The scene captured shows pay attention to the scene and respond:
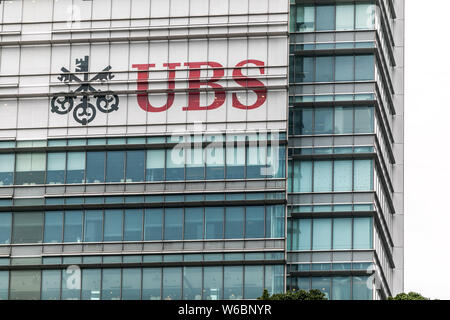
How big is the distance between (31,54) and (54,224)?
12.4 m

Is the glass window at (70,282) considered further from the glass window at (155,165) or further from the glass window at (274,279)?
the glass window at (274,279)

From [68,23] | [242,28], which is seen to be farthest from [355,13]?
[68,23]

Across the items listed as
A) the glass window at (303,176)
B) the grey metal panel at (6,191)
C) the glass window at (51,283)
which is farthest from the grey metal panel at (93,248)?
the glass window at (303,176)

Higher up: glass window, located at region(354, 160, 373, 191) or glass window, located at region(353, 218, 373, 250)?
glass window, located at region(354, 160, 373, 191)

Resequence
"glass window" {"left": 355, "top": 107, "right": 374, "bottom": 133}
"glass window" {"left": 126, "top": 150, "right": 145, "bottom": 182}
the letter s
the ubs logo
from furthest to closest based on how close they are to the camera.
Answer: the ubs logo → "glass window" {"left": 355, "top": 107, "right": 374, "bottom": 133} → "glass window" {"left": 126, "top": 150, "right": 145, "bottom": 182} → the letter s

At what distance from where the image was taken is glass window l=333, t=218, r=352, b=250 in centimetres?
7319

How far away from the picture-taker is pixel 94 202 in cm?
7500

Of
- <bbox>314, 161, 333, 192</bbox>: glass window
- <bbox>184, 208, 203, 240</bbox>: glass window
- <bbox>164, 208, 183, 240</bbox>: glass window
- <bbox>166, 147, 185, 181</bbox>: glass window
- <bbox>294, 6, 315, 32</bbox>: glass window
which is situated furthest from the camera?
<bbox>294, 6, 315, 32</bbox>: glass window

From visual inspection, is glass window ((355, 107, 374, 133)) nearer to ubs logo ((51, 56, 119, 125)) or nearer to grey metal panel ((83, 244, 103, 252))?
ubs logo ((51, 56, 119, 125))

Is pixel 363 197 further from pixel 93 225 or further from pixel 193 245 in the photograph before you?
pixel 93 225

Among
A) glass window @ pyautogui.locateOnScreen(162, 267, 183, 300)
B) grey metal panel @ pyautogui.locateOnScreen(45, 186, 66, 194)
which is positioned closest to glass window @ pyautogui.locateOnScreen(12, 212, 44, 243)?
grey metal panel @ pyautogui.locateOnScreen(45, 186, 66, 194)

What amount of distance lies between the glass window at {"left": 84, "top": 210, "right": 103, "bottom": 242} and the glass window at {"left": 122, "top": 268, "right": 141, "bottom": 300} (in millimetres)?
3058

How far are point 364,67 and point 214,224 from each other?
15.5 m
